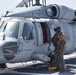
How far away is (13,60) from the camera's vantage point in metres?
9.88

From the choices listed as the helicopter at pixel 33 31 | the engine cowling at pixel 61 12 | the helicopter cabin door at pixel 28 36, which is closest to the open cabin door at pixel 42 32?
the helicopter at pixel 33 31

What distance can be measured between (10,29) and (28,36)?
Result: 0.72 m

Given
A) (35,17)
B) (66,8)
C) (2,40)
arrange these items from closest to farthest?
(2,40)
(35,17)
(66,8)

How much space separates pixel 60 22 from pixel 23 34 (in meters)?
2.53

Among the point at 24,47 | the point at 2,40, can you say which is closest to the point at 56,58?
the point at 24,47

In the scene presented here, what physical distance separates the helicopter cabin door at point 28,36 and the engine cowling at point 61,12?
80.5 inches

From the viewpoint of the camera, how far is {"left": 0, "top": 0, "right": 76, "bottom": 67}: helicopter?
9.84 metres

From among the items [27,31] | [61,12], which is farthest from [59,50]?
[61,12]

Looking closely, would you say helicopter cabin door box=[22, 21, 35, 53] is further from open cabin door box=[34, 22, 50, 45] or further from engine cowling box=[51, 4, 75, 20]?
engine cowling box=[51, 4, 75, 20]

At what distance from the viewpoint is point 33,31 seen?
1059 centimetres

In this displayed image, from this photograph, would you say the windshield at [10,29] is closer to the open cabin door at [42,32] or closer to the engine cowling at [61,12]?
the open cabin door at [42,32]

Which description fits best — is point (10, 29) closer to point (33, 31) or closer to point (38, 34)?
point (33, 31)

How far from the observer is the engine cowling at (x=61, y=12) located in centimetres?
1223

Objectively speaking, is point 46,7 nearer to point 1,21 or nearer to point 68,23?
point 68,23
